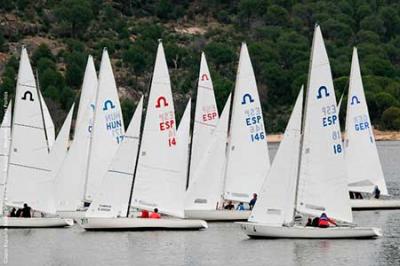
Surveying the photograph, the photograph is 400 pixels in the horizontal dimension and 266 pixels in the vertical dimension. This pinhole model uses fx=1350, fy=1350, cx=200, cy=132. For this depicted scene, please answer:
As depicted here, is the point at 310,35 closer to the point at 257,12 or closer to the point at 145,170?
the point at 257,12

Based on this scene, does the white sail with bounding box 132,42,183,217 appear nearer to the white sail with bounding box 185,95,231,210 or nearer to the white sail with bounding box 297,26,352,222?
the white sail with bounding box 185,95,231,210

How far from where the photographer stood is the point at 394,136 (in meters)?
158

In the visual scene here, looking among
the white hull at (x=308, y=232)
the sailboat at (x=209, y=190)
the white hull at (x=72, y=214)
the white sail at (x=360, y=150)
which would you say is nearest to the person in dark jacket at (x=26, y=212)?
the white hull at (x=72, y=214)

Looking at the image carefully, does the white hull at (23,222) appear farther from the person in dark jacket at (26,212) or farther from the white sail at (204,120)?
the white sail at (204,120)

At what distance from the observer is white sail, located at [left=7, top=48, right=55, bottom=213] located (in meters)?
58.1

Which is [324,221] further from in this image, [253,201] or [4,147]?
[4,147]

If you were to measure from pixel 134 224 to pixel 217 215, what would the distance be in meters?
6.79

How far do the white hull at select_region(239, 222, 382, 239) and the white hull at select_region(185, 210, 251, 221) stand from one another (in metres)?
8.30

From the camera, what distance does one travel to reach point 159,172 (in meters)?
58.3

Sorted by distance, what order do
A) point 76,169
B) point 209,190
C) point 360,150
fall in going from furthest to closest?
point 360,150 → point 76,169 → point 209,190

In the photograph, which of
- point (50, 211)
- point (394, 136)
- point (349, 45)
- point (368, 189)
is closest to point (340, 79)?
point (394, 136)

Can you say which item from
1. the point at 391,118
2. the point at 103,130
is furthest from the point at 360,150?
the point at 391,118

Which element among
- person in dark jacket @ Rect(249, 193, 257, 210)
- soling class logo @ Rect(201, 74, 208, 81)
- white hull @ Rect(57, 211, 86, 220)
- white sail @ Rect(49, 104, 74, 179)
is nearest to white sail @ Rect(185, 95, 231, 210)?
person in dark jacket @ Rect(249, 193, 257, 210)

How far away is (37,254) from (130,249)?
367 cm
